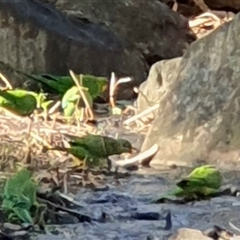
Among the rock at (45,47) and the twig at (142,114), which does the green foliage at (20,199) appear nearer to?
the twig at (142,114)

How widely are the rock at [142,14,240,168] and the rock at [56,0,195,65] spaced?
2200 mm

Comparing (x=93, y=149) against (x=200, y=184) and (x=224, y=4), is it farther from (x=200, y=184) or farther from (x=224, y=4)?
(x=224, y=4)

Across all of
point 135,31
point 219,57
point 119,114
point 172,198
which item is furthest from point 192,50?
point 135,31

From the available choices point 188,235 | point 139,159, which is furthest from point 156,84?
point 188,235

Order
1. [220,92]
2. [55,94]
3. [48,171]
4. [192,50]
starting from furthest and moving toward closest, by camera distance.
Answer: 1. [55,94]
2. [192,50]
3. [220,92]
4. [48,171]

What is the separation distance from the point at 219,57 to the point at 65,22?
176 cm

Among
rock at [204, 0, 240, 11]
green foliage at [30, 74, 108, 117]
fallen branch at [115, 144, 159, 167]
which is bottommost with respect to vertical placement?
rock at [204, 0, 240, 11]

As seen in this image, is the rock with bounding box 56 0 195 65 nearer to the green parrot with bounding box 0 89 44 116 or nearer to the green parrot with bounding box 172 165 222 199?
the green parrot with bounding box 0 89 44 116

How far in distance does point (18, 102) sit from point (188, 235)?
140 cm

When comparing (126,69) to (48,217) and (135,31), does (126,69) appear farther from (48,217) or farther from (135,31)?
(48,217)

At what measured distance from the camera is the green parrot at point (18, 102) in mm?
3430

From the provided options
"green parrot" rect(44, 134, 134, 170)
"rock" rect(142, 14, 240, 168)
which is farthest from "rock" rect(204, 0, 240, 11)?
"green parrot" rect(44, 134, 134, 170)

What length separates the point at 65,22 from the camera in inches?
204

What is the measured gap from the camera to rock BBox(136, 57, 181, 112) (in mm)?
4293
